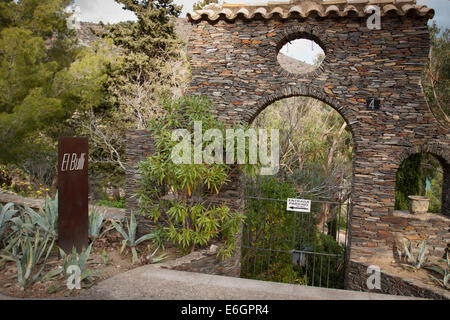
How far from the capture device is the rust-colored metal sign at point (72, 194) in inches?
168

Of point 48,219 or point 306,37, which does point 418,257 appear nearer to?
point 306,37

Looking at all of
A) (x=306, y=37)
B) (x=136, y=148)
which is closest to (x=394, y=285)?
(x=306, y=37)

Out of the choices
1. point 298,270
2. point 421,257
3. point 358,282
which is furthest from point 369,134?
point 298,270

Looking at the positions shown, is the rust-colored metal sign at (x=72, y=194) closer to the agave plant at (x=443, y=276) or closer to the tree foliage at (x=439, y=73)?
the agave plant at (x=443, y=276)

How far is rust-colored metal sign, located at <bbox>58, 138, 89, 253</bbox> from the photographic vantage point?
14.0 feet

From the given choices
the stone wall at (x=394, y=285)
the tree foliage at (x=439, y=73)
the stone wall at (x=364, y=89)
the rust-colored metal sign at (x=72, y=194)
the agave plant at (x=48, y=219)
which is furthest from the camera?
the tree foliage at (x=439, y=73)

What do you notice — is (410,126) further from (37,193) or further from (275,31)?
(37,193)

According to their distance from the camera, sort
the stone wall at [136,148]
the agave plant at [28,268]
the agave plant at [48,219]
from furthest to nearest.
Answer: the stone wall at [136,148]
the agave plant at [48,219]
the agave plant at [28,268]

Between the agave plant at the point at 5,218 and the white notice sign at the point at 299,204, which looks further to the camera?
the white notice sign at the point at 299,204


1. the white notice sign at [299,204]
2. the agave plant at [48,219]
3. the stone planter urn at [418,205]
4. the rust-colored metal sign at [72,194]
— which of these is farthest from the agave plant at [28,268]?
the stone planter urn at [418,205]

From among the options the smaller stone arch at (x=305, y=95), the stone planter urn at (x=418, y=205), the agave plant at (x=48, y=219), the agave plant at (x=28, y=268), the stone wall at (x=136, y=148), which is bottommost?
the agave plant at (x=28, y=268)

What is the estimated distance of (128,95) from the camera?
11570mm

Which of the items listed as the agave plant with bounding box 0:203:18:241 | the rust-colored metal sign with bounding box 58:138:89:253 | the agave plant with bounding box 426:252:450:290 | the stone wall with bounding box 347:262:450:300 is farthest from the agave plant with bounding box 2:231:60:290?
the agave plant with bounding box 426:252:450:290

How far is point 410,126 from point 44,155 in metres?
11.0
